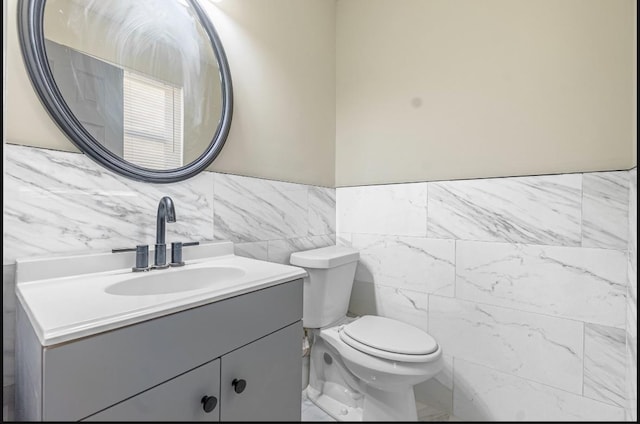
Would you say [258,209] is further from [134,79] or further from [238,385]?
[238,385]

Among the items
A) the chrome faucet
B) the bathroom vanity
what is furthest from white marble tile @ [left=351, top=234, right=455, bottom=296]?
the chrome faucet

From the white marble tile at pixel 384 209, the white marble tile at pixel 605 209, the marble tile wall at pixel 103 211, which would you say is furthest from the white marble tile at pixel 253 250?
the white marble tile at pixel 605 209

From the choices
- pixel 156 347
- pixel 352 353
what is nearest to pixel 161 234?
pixel 156 347

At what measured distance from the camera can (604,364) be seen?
3.95 ft

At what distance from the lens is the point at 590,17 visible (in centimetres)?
124

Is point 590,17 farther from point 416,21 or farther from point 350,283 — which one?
point 350,283

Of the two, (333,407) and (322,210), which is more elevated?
(322,210)

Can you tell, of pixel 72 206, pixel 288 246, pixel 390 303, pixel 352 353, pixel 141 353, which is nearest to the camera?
pixel 141 353

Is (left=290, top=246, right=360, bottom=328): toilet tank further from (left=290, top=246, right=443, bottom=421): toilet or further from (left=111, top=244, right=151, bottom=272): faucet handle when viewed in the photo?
(left=111, top=244, right=151, bottom=272): faucet handle

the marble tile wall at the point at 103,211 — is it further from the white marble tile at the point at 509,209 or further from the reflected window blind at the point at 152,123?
the white marble tile at the point at 509,209

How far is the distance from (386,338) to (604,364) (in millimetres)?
825

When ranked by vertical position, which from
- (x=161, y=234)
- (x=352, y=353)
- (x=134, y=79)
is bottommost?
(x=352, y=353)

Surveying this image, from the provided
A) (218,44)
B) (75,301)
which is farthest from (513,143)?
(75,301)

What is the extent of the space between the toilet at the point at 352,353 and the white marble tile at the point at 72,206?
0.67 metres
